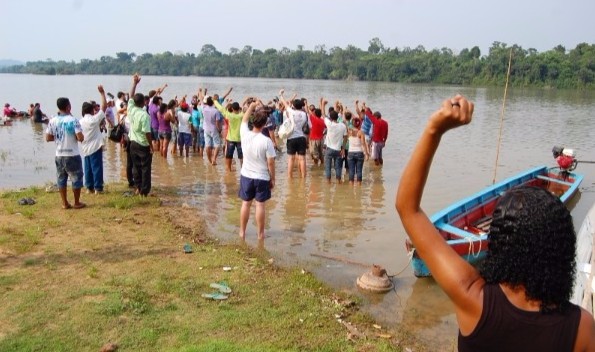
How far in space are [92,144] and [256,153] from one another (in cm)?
371

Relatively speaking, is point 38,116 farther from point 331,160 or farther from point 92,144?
point 331,160

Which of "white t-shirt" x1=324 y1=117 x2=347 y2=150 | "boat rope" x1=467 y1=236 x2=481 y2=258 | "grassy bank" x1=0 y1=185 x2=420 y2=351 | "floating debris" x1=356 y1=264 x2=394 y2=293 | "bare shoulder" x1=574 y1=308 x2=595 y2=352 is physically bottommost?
"floating debris" x1=356 y1=264 x2=394 y2=293

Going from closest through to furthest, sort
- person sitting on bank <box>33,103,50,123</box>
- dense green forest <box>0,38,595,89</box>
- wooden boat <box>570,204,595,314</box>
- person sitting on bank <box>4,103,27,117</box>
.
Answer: wooden boat <box>570,204,595,314</box>, person sitting on bank <box>33,103,50,123</box>, person sitting on bank <box>4,103,27,117</box>, dense green forest <box>0,38,595,89</box>

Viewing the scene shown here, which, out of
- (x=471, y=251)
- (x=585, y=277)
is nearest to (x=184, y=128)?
(x=471, y=251)

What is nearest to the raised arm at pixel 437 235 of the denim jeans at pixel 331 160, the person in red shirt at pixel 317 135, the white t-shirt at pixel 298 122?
the denim jeans at pixel 331 160

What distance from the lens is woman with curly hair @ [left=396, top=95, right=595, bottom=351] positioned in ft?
5.21

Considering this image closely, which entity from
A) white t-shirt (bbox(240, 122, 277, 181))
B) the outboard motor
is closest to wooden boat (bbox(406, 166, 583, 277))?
the outboard motor

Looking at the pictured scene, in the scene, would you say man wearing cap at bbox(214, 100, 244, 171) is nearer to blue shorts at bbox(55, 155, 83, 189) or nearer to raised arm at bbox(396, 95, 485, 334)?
blue shorts at bbox(55, 155, 83, 189)

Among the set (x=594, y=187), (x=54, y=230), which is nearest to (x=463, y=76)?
(x=594, y=187)

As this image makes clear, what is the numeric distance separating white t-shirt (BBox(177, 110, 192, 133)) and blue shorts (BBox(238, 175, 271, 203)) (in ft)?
24.8

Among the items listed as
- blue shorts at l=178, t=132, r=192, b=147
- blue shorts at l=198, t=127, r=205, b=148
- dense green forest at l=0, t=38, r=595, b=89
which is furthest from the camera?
dense green forest at l=0, t=38, r=595, b=89

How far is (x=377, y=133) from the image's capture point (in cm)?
1393

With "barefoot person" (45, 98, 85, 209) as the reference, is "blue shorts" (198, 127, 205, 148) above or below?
below

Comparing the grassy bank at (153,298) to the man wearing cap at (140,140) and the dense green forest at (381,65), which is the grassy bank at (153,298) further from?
the dense green forest at (381,65)
